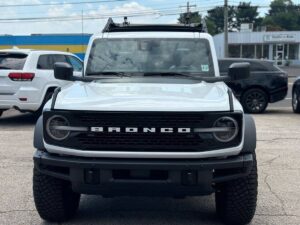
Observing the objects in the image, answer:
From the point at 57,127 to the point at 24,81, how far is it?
786 centimetres

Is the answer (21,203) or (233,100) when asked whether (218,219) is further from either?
(21,203)

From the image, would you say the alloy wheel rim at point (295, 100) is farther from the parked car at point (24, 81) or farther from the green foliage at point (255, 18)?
the green foliage at point (255, 18)

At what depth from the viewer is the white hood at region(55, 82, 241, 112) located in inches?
180

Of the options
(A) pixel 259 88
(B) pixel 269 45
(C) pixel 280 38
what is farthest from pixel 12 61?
(B) pixel 269 45

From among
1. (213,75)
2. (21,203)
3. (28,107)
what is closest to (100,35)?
(213,75)

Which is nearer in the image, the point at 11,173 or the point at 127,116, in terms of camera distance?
the point at 127,116

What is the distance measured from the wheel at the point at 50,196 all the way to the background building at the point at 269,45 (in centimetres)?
5589

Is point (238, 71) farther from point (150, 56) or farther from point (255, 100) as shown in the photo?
point (255, 100)

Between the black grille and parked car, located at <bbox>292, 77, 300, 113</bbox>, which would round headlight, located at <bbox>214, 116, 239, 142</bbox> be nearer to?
the black grille

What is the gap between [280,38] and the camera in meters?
60.7

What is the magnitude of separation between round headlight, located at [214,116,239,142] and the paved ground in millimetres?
1097

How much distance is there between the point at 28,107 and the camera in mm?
12344

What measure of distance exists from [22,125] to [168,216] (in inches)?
307

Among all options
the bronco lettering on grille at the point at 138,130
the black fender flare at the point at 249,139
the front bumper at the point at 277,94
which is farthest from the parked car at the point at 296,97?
the bronco lettering on grille at the point at 138,130
